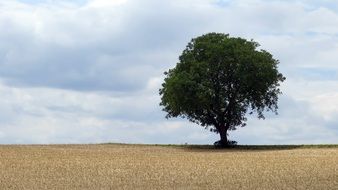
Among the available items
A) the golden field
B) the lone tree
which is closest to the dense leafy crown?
the lone tree

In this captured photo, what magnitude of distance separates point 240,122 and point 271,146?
483 cm

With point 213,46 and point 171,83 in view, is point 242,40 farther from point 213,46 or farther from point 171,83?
point 171,83

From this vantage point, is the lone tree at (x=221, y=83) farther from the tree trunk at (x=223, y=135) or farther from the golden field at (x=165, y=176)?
the golden field at (x=165, y=176)

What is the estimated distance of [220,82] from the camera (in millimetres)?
71312

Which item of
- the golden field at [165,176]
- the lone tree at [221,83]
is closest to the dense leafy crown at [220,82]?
the lone tree at [221,83]

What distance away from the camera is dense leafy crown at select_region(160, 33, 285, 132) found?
69562 mm

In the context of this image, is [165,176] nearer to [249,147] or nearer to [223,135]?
[223,135]

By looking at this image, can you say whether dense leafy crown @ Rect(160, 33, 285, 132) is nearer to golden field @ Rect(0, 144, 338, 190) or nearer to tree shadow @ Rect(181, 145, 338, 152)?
tree shadow @ Rect(181, 145, 338, 152)

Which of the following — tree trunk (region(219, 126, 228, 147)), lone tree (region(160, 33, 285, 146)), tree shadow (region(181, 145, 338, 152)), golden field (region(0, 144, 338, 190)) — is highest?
lone tree (region(160, 33, 285, 146))

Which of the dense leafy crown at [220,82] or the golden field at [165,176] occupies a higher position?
the dense leafy crown at [220,82]

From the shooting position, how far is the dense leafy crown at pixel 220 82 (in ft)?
228

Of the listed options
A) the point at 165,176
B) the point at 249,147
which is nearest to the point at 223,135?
the point at 249,147

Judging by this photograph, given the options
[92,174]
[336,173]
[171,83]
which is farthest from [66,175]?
[171,83]

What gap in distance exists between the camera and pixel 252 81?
70000 millimetres
